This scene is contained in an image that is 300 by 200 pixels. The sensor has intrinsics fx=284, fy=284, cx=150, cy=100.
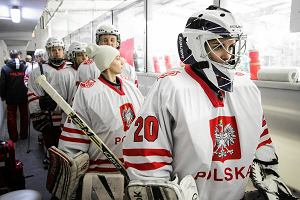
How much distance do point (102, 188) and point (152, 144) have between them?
783mm

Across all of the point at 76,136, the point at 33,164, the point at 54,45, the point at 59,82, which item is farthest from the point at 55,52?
the point at 76,136

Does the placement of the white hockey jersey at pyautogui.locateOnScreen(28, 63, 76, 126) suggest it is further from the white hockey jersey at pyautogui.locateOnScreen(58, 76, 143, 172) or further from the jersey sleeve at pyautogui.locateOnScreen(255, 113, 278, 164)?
the jersey sleeve at pyautogui.locateOnScreen(255, 113, 278, 164)

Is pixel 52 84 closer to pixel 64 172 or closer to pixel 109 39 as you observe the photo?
pixel 109 39

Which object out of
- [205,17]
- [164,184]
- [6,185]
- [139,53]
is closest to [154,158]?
[164,184]

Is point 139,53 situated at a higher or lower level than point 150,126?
higher

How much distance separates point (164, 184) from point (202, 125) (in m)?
0.26

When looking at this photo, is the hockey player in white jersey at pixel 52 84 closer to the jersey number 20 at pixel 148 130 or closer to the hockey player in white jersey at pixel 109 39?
the hockey player in white jersey at pixel 109 39

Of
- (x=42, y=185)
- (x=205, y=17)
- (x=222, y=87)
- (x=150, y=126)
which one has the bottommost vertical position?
(x=42, y=185)

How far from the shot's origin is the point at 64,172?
1.67 metres

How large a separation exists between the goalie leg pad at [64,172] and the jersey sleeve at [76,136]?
0.18ft

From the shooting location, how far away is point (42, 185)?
3033mm

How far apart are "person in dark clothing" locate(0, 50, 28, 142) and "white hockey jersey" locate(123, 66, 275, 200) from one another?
4.22 m

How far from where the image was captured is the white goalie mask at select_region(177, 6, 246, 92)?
1095 millimetres

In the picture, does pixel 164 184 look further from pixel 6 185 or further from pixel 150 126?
pixel 6 185
